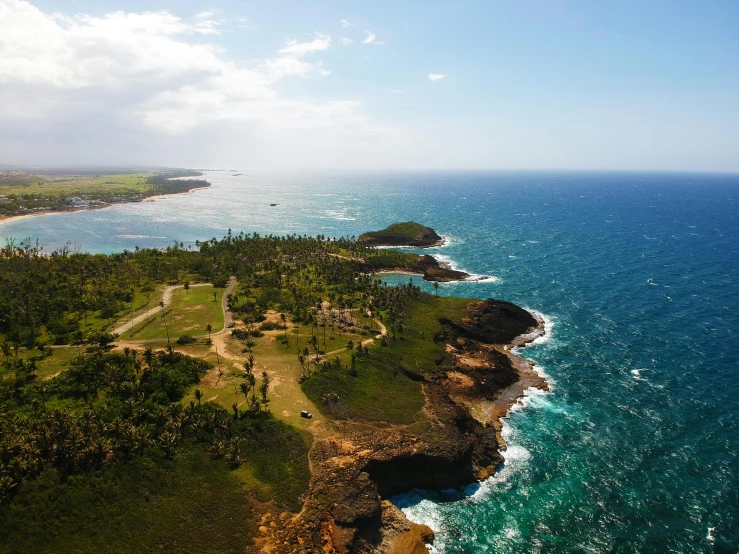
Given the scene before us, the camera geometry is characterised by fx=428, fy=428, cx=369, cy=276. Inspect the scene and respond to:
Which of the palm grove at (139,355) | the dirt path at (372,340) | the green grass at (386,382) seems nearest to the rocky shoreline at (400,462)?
the green grass at (386,382)

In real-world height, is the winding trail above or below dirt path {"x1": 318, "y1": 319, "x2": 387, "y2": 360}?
above

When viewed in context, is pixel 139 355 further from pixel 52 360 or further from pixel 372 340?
pixel 372 340

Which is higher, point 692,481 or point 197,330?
point 197,330

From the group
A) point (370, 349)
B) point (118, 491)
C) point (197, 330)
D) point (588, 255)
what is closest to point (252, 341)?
point (197, 330)

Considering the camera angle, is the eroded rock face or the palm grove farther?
the eroded rock face

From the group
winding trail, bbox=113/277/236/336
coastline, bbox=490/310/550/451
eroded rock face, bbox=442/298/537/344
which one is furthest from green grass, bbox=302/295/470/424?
winding trail, bbox=113/277/236/336

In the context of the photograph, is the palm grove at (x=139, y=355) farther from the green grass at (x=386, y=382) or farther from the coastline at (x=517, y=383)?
the coastline at (x=517, y=383)

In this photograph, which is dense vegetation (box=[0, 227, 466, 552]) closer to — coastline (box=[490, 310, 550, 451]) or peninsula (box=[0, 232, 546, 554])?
peninsula (box=[0, 232, 546, 554])

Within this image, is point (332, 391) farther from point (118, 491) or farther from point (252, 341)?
point (118, 491)
